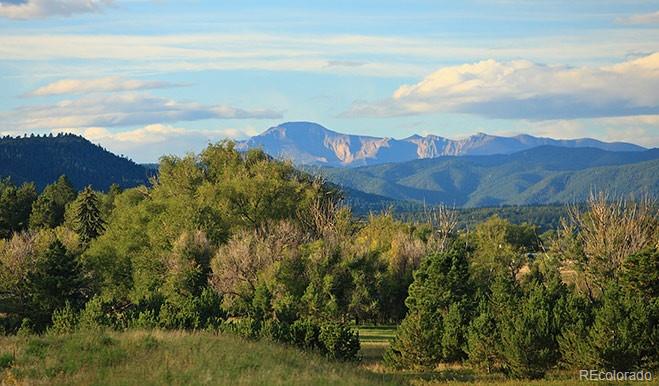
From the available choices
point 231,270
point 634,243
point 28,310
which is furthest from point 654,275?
point 28,310

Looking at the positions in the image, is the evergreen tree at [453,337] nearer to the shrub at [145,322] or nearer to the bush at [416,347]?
the bush at [416,347]

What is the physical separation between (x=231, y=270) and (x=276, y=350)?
37.0 metres

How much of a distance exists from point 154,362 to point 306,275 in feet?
139

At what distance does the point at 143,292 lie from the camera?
62344mm

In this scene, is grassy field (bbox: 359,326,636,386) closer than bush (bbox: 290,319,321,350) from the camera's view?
Yes

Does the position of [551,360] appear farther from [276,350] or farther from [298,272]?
[298,272]

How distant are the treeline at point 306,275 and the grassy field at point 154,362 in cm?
863

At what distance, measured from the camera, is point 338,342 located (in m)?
40.7

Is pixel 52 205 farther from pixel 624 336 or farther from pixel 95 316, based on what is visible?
pixel 624 336

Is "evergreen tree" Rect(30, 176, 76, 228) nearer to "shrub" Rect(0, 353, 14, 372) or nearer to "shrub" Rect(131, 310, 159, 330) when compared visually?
"shrub" Rect(131, 310, 159, 330)

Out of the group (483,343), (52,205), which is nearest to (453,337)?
(483,343)

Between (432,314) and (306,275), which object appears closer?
(432,314)

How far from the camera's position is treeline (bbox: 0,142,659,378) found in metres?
39.9

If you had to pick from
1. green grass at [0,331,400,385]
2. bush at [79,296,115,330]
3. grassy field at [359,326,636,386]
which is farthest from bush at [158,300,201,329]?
green grass at [0,331,400,385]
